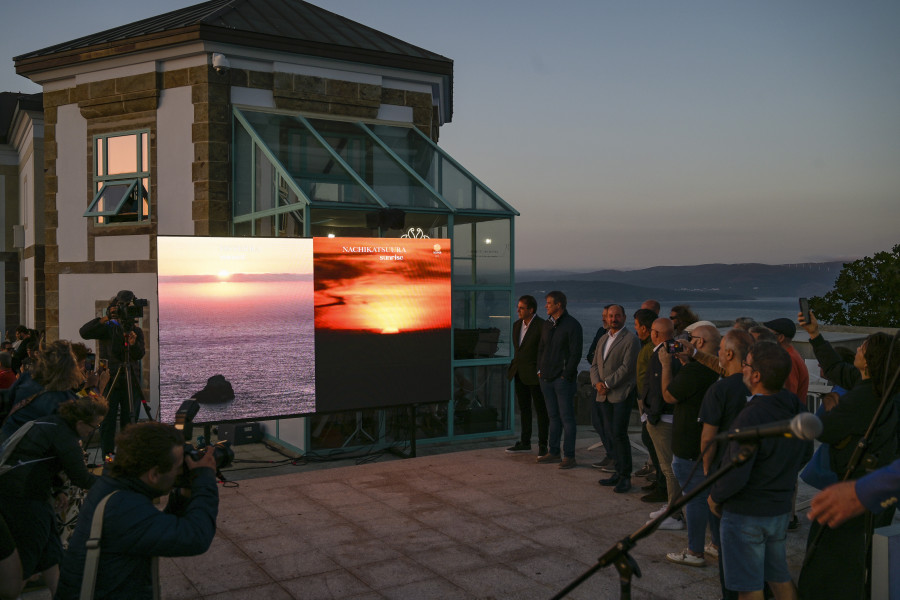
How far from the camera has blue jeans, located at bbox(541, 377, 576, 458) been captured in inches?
329

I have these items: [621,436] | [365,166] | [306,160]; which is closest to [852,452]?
[621,436]

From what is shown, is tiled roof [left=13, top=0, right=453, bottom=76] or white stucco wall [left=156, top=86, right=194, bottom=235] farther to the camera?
white stucco wall [left=156, top=86, right=194, bottom=235]

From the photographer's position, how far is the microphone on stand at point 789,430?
1973 mm

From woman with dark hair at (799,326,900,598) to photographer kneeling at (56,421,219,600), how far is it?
2.77 meters

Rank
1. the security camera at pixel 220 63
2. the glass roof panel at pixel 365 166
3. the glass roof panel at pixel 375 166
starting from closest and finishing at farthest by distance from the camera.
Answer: the glass roof panel at pixel 365 166
the glass roof panel at pixel 375 166
the security camera at pixel 220 63

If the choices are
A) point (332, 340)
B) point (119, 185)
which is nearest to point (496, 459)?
point (332, 340)

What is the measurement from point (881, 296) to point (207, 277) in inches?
726

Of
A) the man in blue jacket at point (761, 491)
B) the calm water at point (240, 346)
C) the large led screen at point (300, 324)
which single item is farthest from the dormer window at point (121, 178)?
the man in blue jacket at point (761, 491)

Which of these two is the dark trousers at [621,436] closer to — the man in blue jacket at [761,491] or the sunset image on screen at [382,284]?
the sunset image on screen at [382,284]

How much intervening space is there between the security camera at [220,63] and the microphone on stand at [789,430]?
9.55 meters

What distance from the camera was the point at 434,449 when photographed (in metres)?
9.52

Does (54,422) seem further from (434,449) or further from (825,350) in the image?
(434,449)

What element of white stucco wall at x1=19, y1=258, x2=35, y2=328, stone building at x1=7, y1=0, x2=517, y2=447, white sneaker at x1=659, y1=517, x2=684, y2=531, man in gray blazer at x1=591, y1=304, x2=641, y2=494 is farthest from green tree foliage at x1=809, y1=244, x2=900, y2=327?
white stucco wall at x1=19, y1=258, x2=35, y2=328

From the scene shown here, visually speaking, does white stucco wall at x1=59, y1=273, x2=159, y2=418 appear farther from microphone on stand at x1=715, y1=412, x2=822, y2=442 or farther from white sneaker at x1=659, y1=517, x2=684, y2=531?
microphone on stand at x1=715, y1=412, x2=822, y2=442
